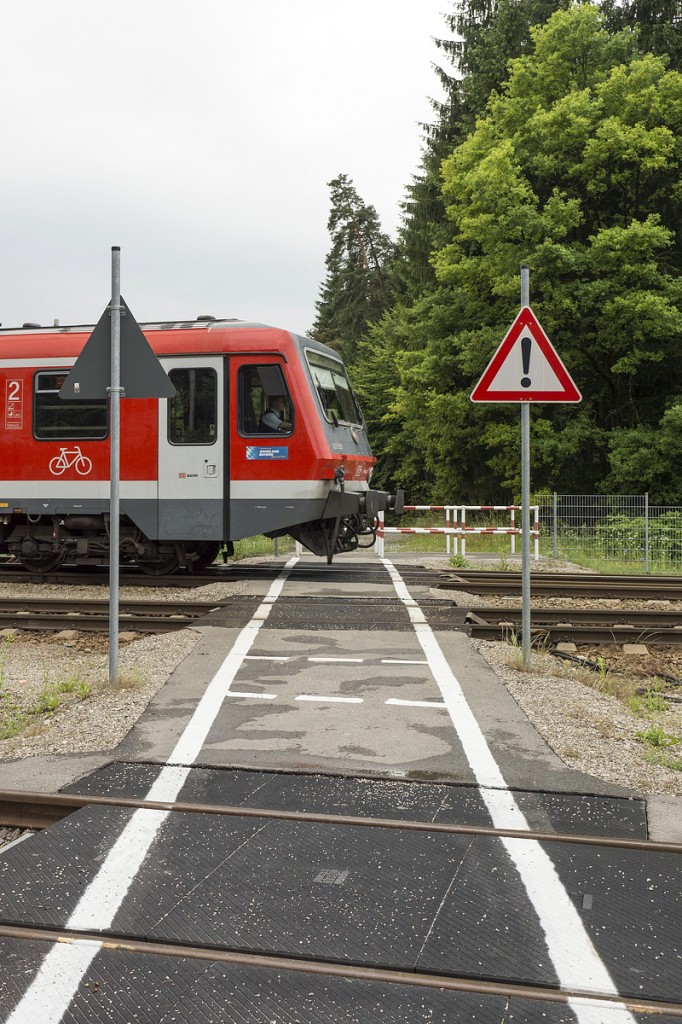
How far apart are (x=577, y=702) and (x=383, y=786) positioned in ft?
7.68

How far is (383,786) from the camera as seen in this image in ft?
17.2

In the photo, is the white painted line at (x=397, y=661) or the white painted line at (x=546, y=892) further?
the white painted line at (x=397, y=661)

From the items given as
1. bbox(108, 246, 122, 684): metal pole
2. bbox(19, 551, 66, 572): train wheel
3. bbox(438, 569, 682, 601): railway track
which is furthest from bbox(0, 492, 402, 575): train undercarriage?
bbox(108, 246, 122, 684): metal pole

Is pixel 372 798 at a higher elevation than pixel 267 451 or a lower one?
lower

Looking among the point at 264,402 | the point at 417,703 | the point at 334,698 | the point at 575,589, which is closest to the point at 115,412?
the point at 334,698

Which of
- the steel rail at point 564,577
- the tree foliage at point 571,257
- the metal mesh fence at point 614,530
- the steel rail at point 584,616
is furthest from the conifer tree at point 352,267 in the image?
the steel rail at point 584,616

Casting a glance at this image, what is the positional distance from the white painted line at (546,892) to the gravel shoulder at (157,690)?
0.48m

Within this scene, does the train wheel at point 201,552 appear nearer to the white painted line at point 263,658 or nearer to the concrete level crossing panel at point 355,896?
the white painted line at point 263,658

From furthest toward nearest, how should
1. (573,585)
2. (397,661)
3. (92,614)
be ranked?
(573,585), (92,614), (397,661)

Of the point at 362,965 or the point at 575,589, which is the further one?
the point at 575,589

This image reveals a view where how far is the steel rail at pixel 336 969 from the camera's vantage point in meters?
3.15

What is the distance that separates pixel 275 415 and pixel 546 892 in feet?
32.2

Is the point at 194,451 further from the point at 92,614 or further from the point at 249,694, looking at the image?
the point at 249,694

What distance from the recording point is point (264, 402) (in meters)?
13.2
